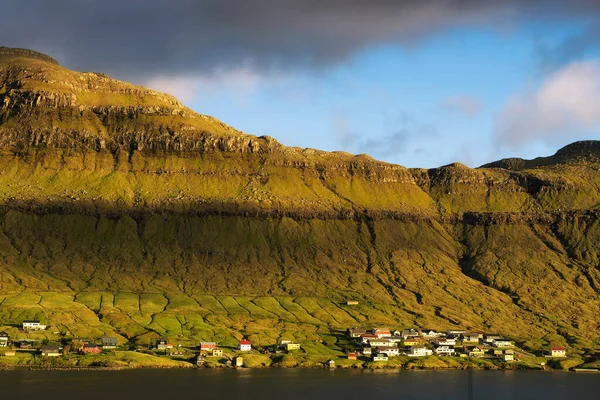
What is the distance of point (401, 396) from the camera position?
197000mm

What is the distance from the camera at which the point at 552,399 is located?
19962cm

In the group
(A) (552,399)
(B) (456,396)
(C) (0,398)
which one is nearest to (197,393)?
(C) (0,398)

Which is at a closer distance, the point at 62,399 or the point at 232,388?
the point at 62,399

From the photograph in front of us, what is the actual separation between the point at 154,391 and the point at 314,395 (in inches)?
1169

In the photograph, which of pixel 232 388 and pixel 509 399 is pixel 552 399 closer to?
pixel 509 399

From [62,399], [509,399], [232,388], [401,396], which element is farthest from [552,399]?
[62,399]

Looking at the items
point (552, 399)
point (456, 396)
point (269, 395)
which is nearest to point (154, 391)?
point (269, 395)

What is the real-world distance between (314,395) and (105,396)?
3856cm

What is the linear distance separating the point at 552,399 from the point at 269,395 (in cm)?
5468

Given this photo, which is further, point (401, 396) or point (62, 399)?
point (401, 396)

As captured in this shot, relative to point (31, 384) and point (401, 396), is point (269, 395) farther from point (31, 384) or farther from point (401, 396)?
point (31, 384)

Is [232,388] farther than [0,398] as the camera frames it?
Yes

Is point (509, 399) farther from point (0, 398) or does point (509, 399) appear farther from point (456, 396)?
point (0, 398)

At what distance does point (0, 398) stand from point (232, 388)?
143 feet
